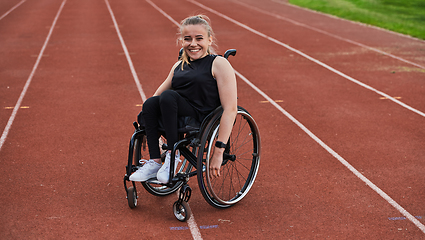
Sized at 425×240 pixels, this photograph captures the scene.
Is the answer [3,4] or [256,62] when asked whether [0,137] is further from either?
[3,4]

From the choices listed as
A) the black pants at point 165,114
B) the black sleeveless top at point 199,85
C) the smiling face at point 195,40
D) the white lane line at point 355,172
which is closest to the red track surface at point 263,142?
the white lane line at point 355,172

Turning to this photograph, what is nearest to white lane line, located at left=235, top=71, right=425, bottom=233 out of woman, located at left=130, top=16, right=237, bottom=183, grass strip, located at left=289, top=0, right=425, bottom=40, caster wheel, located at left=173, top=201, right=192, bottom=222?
woman, located at left=130, top=16, right=237, bottom=183

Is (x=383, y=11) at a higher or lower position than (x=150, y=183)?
lower

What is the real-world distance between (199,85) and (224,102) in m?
0.25

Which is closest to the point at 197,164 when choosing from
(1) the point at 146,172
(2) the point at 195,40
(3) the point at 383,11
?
(1) the point at 146,172

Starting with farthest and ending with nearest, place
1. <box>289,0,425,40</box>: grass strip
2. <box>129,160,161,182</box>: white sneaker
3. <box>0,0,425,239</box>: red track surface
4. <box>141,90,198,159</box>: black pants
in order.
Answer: <box>289,0,425,40</box>: grass strip, <box>0,0,425,239</box>: red track surface, <box>129,160,161,182</box>: white sneaker, <box>141,90,198,159</box>: black pants

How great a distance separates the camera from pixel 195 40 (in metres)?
3.45

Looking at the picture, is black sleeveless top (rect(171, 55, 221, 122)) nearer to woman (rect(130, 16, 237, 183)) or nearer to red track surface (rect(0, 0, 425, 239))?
woman (rect(130, 16, 237, 183))

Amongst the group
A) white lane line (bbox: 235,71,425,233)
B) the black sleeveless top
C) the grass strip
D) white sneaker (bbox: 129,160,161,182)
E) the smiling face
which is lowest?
the grass strip

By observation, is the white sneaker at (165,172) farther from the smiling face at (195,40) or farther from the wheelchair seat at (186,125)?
the smiling face at (195,40)

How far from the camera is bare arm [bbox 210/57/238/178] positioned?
3328 millimetres

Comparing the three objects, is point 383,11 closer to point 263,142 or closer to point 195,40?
point 263,142

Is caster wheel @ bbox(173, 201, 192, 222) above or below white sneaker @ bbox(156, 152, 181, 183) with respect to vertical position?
below

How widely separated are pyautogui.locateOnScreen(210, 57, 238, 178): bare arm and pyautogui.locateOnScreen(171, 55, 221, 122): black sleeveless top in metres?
0.07
